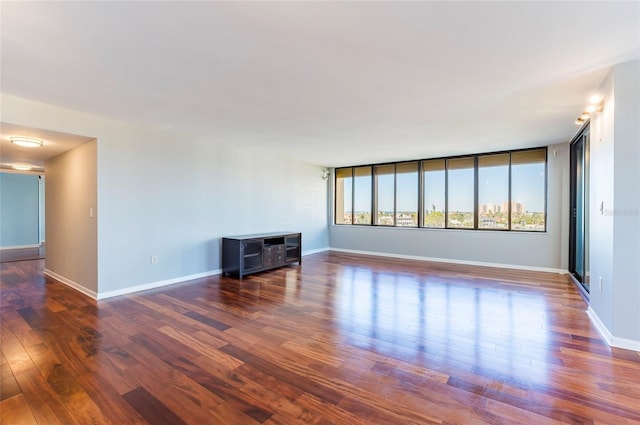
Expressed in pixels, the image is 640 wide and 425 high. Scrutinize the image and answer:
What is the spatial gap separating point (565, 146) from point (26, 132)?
327 inches

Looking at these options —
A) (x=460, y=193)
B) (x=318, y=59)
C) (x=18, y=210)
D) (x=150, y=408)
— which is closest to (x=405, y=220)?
(x=460, y=193)

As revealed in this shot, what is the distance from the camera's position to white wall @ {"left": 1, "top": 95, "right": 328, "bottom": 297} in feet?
12.5

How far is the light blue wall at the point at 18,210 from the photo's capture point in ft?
26.7

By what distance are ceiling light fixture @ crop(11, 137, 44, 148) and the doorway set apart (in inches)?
296

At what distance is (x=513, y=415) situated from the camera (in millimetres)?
1682

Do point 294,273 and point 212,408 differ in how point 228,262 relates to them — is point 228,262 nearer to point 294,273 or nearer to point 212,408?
point 294,273

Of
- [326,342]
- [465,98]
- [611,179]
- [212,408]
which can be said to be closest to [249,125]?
[465,98]

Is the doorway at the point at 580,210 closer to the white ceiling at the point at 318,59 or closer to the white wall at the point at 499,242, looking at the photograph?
the white wall at the point at 499,242

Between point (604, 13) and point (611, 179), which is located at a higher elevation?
point (604, 13)

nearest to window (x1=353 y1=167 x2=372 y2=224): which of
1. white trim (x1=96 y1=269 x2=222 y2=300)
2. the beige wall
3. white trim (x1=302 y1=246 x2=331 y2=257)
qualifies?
white trim (x1=302 y1=246 x2=331 y2=257)

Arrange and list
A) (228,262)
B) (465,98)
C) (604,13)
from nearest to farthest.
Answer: (604,13)
(465,98)
(228,262)

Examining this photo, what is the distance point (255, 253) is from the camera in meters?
5.34

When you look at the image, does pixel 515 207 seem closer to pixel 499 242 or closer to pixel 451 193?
pixel 499 242

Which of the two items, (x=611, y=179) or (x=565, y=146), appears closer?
(x=611, y=179)
